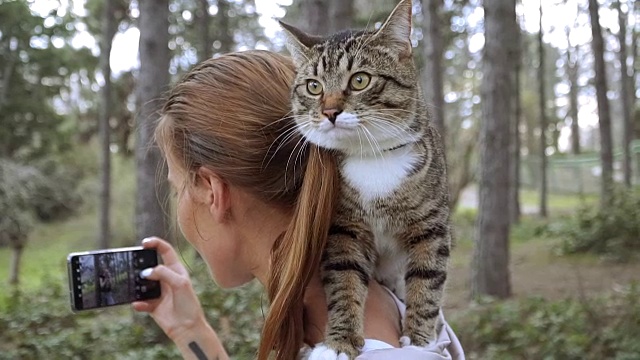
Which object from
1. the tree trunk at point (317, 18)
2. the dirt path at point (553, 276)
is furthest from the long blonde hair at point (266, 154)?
the dirt path at point (553, 276)

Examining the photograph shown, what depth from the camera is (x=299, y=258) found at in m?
1.65

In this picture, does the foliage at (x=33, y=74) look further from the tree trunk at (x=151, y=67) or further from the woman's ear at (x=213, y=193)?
the woman's ear at (x=213, y=193)

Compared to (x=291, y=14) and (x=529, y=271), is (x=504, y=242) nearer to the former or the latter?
(x=529, y=271)

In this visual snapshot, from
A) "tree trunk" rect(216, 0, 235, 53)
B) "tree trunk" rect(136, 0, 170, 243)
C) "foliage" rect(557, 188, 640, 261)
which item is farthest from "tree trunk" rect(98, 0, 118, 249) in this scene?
"foliage" rect(557, 188, 640, 261)

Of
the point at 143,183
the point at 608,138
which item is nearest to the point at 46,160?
the point at 143,183

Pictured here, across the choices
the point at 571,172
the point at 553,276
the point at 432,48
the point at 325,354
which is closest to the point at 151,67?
the point at 325,354

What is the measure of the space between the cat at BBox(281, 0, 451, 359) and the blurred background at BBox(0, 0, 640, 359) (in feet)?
1.03

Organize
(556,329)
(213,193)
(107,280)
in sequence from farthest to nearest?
(556,329), (107,280), (213,193)

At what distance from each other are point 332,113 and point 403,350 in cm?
67

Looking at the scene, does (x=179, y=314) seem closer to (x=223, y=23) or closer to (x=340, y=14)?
(x=340, y=14)

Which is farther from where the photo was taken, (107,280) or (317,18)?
(317,18)

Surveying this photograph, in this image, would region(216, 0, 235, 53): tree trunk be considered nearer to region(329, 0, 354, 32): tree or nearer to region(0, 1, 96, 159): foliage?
region(0, 1, 96, 159): foliage

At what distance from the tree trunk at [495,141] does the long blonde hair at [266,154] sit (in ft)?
19.2

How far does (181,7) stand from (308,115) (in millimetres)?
14212
